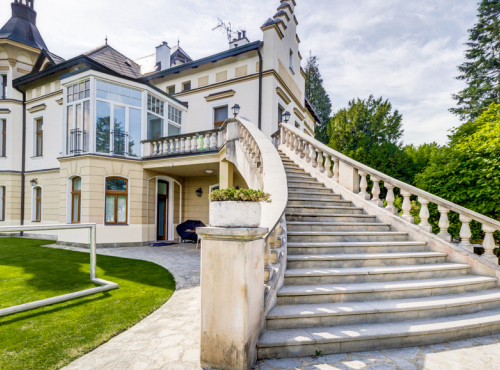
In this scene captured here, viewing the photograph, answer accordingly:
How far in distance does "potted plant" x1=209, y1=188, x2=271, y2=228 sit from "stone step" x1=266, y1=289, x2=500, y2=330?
3.77 feet

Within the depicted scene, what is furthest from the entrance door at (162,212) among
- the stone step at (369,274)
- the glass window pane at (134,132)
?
the stone step at (369,274)

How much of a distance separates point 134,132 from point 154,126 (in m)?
1.19

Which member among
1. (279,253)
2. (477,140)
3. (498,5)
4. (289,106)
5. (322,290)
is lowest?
(322,290)

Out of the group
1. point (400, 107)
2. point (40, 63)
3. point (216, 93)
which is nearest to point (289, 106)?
point (216, 93)

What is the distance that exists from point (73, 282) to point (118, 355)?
3239 millimetres

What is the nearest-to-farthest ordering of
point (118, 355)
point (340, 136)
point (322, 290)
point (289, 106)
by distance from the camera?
point (118, 355) < point (322, 290) < point (289, 106) < point (340, 136)

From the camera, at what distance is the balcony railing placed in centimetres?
943

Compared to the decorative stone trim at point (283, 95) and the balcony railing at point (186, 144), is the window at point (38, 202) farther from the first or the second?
the decorative stone trim at point (283, 95)

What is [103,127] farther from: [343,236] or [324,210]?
[343,236]

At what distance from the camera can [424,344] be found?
8.97 feet

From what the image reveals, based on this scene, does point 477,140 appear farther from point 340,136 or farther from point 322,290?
point 340,136

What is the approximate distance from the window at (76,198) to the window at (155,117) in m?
3.53

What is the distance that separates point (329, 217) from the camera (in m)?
5.07

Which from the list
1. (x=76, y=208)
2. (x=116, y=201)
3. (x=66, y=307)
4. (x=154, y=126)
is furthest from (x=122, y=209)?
(x=66, y=307)
